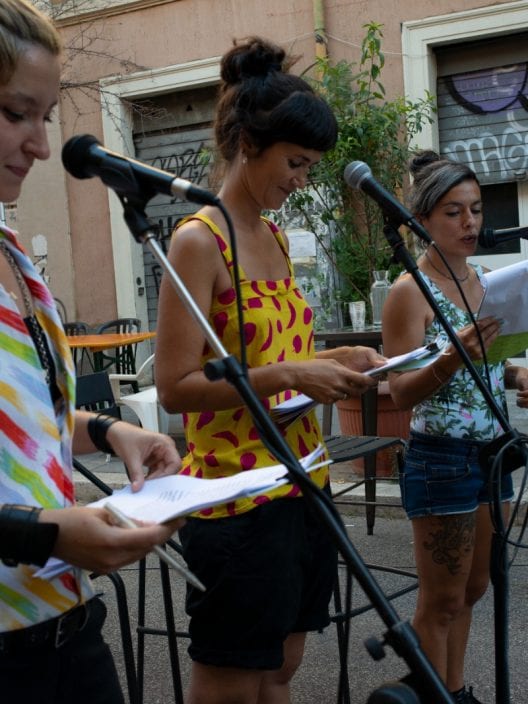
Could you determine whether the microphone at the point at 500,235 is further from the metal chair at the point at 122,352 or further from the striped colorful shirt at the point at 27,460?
the metal chair at the point at 122,352

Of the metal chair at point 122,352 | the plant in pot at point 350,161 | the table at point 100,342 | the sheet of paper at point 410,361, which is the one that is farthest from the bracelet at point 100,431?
the metal chair at point 122,352

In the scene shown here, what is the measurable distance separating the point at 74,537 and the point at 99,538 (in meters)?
0.04

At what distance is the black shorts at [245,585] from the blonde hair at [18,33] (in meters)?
1.00

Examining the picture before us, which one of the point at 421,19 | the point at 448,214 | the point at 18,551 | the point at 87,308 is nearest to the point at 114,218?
the point at 87,308

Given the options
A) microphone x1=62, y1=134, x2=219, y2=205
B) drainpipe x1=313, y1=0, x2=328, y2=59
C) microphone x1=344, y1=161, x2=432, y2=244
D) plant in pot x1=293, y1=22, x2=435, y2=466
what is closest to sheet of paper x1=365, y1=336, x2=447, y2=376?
microphone x1=344, y1=161, x2=432, y2=244

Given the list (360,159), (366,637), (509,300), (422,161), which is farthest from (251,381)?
(360,159)

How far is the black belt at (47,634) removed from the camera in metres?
1.34

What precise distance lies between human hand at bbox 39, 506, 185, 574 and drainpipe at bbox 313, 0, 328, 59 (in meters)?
8.61

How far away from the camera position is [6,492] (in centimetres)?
132

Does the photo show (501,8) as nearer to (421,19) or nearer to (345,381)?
(421,19)

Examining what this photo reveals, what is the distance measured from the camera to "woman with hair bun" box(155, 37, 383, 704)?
1.88 meters

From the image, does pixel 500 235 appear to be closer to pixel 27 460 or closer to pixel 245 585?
pixel 245 585

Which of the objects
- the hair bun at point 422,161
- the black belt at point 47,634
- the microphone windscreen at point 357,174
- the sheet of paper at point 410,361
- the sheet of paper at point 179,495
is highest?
the hair bun at point 422,161

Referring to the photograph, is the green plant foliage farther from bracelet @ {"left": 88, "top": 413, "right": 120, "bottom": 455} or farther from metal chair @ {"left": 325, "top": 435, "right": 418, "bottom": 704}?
bracelet @ {"left": 88, "top": 413, "right": 120, "bottom": 455}
